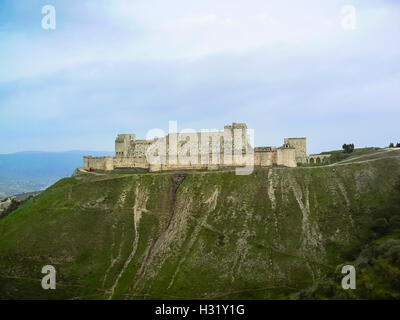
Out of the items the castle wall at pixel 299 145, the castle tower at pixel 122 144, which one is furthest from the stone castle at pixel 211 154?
the castle tower at pixel 122 144

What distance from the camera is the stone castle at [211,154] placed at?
95.3 m

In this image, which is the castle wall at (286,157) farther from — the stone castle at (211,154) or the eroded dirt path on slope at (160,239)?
the eroded dirt path on slope at (160,239)

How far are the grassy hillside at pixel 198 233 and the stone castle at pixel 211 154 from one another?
690cm

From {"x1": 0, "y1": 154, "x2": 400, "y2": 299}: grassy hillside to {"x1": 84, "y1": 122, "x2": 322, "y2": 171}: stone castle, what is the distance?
690 cm

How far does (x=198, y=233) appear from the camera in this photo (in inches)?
3046

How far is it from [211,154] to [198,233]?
2530cm

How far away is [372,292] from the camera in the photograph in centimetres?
5100

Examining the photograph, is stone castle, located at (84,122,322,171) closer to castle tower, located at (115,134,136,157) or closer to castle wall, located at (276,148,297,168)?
castle wall, located at (276,148,297,168)

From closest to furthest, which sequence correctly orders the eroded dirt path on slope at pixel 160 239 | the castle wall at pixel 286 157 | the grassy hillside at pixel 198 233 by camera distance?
the grassy hillside at pixel 198 233, the eroded dirt path on slope at pixel 160 239, the castle wall at pixel 286 157

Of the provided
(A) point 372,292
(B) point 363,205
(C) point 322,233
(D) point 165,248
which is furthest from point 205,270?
(B) point 363,205

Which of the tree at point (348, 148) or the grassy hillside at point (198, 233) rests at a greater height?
the tree at point (348, 148)
